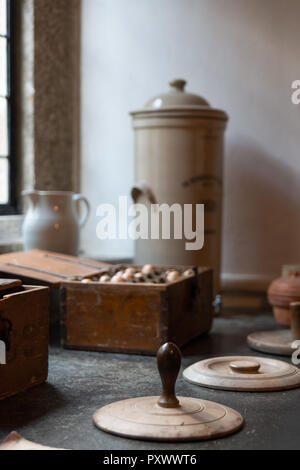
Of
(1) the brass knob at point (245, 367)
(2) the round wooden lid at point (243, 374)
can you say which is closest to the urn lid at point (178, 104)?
(2) the round wooden lid at point (243, 374)

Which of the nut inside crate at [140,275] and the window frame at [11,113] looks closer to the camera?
the nut inside crate at [140,275]

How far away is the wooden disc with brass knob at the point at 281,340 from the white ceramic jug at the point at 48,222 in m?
1.34

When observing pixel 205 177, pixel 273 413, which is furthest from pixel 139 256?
pixel 273 413

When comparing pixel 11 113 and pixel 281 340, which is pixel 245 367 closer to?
pixel 281 340

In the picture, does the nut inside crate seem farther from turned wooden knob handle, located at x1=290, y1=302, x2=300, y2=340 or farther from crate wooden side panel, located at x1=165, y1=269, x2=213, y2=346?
turned wooden knob handle, located at x1=290, y1=302, x2=300, y2=340

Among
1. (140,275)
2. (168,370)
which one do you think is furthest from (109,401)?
(140,275)

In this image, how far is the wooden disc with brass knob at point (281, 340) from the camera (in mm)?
2957

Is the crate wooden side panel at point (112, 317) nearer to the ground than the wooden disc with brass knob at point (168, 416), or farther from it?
farther from it

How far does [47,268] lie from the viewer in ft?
11.2

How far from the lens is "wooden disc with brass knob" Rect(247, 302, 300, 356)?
2.96 meters

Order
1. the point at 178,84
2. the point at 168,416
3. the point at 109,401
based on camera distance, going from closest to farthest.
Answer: the point at 168,416, the point at 109,401, the point at 178,84

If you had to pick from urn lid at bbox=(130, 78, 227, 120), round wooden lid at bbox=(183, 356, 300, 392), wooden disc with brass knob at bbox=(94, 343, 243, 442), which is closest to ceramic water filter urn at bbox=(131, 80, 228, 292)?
urn lid at bbox=(130, 78, 227, 120)

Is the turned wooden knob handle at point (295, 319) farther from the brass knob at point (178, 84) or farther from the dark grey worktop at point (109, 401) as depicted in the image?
the brass knob at point (178, 84)

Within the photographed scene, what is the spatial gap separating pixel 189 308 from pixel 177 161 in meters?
1.15
